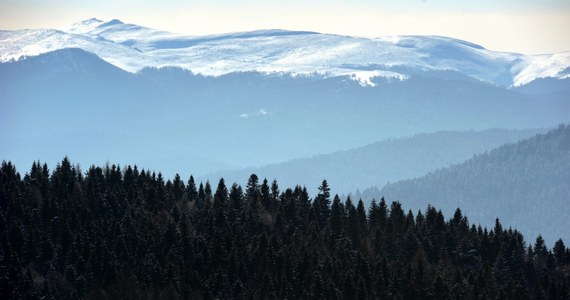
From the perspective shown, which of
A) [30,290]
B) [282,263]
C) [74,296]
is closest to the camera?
[30,290]

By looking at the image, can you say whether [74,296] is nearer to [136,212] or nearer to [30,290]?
[30,290]

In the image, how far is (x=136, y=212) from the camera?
17362 cm

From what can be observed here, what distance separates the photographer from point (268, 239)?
164375 mm

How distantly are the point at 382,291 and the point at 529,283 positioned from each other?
101 feet

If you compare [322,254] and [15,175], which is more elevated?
[15,175]

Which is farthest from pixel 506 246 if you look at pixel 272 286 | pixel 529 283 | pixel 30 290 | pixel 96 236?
pixel 30 290

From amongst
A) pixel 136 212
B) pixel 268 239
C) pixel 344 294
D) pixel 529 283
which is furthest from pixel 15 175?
pixel 529 283

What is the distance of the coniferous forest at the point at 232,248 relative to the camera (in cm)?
14900

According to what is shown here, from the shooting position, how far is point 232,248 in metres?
→ 161

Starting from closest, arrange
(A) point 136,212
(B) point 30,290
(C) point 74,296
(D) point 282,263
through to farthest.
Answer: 1. (B) point 30,290
2. (C) point 74,296
3. (D) point 282,263
4. (A) point 136,212

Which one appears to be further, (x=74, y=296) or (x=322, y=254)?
(x=322, y=254)

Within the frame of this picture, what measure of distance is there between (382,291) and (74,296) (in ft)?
111

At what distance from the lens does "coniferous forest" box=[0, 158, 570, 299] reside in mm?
149000

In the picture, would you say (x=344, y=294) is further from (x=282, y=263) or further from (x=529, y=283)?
(x=529, y=283)
